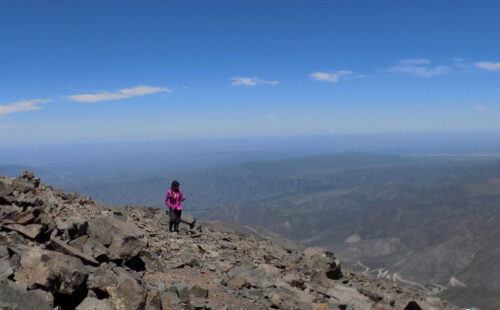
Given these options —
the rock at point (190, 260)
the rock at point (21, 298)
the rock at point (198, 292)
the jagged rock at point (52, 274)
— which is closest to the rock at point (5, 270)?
the jagged rock at point (52, 274)

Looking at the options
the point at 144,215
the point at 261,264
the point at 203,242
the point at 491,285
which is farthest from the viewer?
the point at 491,285

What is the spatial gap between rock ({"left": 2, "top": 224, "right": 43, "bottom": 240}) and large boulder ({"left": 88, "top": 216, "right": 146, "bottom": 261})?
1760mm

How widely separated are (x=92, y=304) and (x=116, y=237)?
15.3ft

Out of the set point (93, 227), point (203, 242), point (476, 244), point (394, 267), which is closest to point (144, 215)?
point (203, 242)

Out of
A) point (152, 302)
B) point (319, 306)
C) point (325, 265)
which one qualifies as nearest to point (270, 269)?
point (325, 265)

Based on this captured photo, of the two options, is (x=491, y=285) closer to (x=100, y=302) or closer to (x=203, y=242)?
(x=203, y=242)

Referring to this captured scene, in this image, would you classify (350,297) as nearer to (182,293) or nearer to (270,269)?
(270,269)

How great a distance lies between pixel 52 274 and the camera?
23.3ft

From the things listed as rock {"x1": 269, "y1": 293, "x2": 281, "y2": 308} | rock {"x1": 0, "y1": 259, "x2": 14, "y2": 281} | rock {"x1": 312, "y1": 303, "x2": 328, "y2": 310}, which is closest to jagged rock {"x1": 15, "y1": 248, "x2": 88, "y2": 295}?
rock {"x1": 0, "y1": 259, "x2": 14, "y2": 281}

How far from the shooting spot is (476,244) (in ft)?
492

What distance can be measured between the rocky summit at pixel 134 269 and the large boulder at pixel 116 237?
31mm

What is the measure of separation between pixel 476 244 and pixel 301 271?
16541 cm

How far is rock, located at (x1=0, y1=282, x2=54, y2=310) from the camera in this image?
6066mm

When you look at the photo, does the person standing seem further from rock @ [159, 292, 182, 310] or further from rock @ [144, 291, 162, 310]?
rock @ [144, 291, 162, 310]
